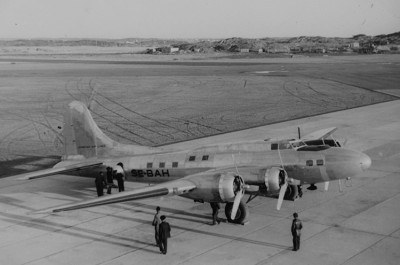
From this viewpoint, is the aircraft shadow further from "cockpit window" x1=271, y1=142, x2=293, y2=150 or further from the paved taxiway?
"cockpit window" x1=271, y1=142, x2=293, y2=150

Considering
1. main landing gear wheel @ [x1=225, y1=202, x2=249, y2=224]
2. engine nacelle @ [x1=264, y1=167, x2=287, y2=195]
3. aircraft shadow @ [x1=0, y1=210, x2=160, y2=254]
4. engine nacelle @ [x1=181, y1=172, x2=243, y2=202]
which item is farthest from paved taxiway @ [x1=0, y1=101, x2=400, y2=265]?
engine nacelle @ [x1=264, y1=167, x2=287, y2=195]

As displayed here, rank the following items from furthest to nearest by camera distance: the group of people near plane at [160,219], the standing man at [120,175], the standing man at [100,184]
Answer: the standing man at [100,184], the standing man at [120,175], the group of people near plane at [160,219]

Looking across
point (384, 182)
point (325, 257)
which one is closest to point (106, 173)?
point (325, 257)

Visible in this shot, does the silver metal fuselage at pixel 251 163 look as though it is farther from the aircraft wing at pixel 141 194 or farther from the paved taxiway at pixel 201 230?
the aircraft wing at pixel 141 194

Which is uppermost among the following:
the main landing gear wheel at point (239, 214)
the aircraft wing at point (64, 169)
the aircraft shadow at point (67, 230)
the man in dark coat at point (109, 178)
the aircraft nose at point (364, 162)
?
the aircraft nose at point (364, 162)

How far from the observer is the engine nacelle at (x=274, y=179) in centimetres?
1820

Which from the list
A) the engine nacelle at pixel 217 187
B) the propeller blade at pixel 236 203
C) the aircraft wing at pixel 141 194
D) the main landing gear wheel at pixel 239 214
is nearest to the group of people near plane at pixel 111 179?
the aircraft wing at pixel 141 194

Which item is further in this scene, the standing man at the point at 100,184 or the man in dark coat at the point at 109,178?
the man in dark coat at the point at 109,178

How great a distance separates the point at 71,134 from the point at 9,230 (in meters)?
6.62

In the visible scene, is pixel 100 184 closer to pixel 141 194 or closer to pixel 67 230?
pixel 67 230

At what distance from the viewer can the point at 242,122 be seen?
4569 centimetres

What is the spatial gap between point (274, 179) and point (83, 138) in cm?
1098

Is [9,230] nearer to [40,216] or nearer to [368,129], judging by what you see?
[40,216]

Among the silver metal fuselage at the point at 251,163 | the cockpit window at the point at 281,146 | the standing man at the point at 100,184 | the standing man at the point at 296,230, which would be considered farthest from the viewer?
the standing man at the point at 100,184
